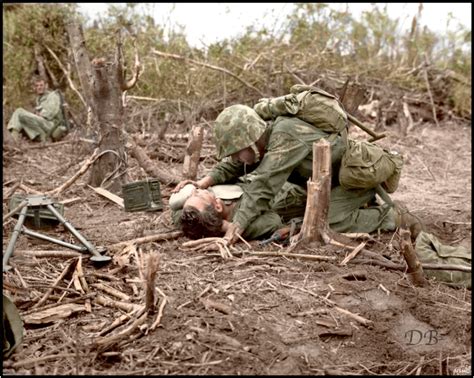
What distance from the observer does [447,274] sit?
477 cm

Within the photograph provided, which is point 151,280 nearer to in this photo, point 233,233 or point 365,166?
point 233,233

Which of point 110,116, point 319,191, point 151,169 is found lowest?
point 151,169

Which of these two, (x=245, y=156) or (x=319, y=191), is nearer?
(x=319, y=191)

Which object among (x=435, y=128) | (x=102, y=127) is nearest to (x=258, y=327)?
(x=102, y=127)

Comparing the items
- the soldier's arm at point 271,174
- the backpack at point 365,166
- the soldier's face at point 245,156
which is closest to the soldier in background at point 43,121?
the soldier's face at point 245,156

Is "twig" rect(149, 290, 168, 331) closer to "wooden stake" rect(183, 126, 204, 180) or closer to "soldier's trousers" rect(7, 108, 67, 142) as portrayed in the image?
"wooden stake" rect(183, 126, 204, 180)

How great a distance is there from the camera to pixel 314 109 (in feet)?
17.5

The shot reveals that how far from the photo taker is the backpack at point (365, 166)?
17.7ft

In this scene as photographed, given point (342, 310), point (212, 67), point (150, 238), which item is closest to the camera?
point (342, 310)

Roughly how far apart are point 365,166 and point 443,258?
0.96m

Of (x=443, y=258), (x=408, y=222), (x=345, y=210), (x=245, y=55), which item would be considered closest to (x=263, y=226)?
(x=345, y=210)

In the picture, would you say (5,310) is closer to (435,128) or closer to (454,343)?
(454,343)

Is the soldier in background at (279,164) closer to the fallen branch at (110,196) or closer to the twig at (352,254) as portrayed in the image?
the twig at (352,254)

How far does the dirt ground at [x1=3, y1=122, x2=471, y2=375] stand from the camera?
3441 millimetres
